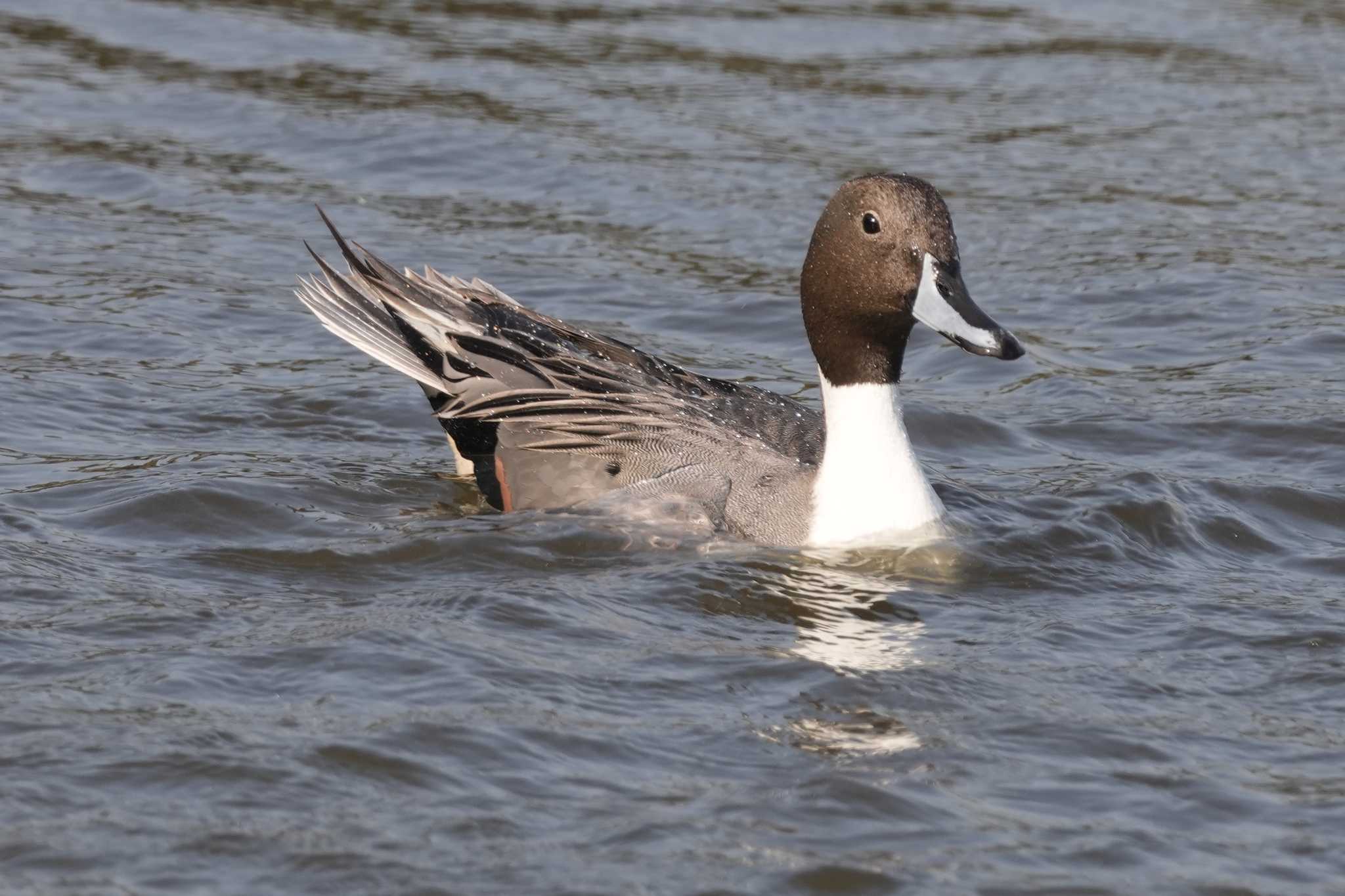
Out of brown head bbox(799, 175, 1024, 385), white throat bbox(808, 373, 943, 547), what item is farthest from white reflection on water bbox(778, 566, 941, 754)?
brown head bbox(799, 175, 1024, 385)

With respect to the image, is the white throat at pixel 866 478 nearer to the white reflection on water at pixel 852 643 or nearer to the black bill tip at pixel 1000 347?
the white reflection on water at pixel 852 643

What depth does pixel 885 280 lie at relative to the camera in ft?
21.7

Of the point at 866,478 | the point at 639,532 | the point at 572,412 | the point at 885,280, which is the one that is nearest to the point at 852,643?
the point at 866,478

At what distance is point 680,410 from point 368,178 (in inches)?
184

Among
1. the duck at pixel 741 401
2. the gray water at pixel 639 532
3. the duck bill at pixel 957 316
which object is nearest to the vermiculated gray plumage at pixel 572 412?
the duck at pixel 741 401

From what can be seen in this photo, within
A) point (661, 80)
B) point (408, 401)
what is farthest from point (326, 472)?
point (661, 80)

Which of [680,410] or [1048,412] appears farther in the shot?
[1048,412]

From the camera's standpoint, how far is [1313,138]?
11.9 metres

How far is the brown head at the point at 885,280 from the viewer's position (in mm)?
6469

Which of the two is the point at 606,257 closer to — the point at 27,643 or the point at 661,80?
the point at 661,80

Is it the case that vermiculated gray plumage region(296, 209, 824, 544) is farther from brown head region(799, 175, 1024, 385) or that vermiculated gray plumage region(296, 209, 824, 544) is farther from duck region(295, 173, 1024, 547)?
brown head region(799, 175, 1024, 385)

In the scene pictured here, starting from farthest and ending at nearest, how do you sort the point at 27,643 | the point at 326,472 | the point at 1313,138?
the point at 1313,138
the point at 326,472
the point at 27,643

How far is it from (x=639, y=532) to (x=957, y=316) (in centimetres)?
→ 126

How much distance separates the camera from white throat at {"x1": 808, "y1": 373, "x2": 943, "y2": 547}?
6.80 m
